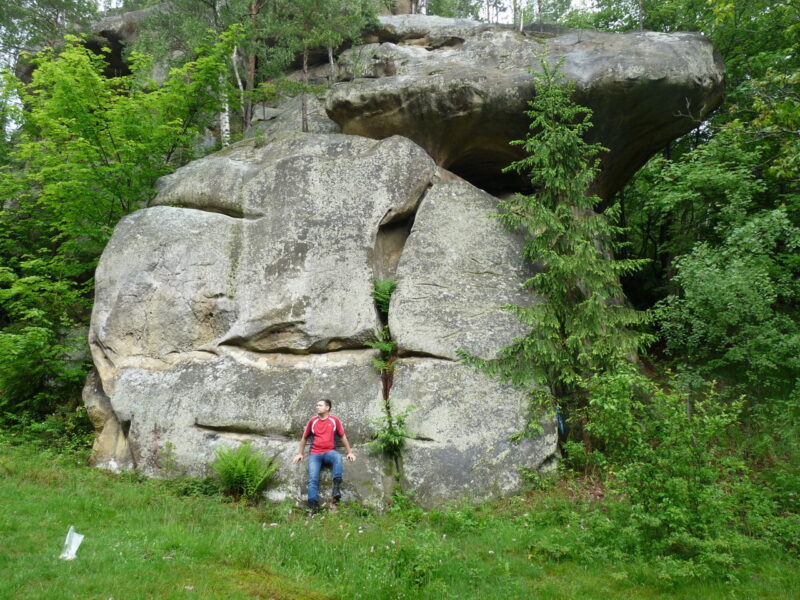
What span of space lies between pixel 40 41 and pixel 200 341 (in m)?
20.4

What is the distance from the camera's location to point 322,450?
950cm

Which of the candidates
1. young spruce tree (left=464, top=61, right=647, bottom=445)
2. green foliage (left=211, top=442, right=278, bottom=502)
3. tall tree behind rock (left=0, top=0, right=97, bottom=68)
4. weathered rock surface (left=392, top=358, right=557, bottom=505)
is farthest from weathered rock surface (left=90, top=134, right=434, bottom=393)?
A: tall tree behind rock (left=0, top=0, right=97, bottom=68)

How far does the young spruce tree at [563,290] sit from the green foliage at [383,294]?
7.25 feet

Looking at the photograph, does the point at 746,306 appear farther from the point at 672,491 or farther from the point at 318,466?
the point at 318,466

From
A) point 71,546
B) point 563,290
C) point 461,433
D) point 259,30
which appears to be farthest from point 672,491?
point 259,30

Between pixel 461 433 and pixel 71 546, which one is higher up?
pixel 71 546

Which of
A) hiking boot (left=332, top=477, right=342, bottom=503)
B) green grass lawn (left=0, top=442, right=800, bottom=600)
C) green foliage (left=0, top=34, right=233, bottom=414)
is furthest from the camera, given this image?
green foliage (left=0, top=34, right=233, bottom=414)

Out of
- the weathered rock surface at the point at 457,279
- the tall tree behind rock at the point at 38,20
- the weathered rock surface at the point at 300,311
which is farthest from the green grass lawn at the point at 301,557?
the tall tree behind rock at the point at 38,20

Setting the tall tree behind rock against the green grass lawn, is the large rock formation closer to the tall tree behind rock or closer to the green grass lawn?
the green grass lawn

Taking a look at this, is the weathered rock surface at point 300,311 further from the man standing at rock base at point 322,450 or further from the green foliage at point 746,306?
the green foliage at point 746,306

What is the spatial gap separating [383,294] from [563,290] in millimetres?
3662

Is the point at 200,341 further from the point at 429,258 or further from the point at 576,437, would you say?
the point at 576,437

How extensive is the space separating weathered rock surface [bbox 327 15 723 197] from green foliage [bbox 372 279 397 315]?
16.2ft

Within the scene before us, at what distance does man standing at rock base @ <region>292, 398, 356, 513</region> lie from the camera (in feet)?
30.3
